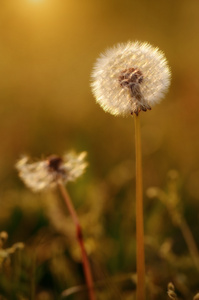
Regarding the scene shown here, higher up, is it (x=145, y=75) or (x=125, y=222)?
(x=125, y=222)

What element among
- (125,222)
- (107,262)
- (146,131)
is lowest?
(107,262)

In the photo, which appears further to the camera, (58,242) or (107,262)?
(58,242)

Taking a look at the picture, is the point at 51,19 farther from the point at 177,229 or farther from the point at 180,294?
the point at 180,294

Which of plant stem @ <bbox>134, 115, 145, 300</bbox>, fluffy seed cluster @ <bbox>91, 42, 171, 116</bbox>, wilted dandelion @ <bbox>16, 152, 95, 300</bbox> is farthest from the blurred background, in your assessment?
fluffy seed cluster @ <bbox>91, 42, 171, 116</bbox>


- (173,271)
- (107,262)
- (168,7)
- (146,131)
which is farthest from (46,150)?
(168,7)

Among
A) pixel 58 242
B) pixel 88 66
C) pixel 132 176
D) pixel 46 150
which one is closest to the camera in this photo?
pixel 58 242

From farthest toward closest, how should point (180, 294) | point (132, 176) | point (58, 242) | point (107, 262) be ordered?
point (132, 176) < point (58, 242) < point (107, 262) < point (180, 294)

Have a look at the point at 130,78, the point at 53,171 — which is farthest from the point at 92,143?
the point at 130,78

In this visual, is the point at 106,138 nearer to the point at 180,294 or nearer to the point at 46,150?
the point at 46,150
